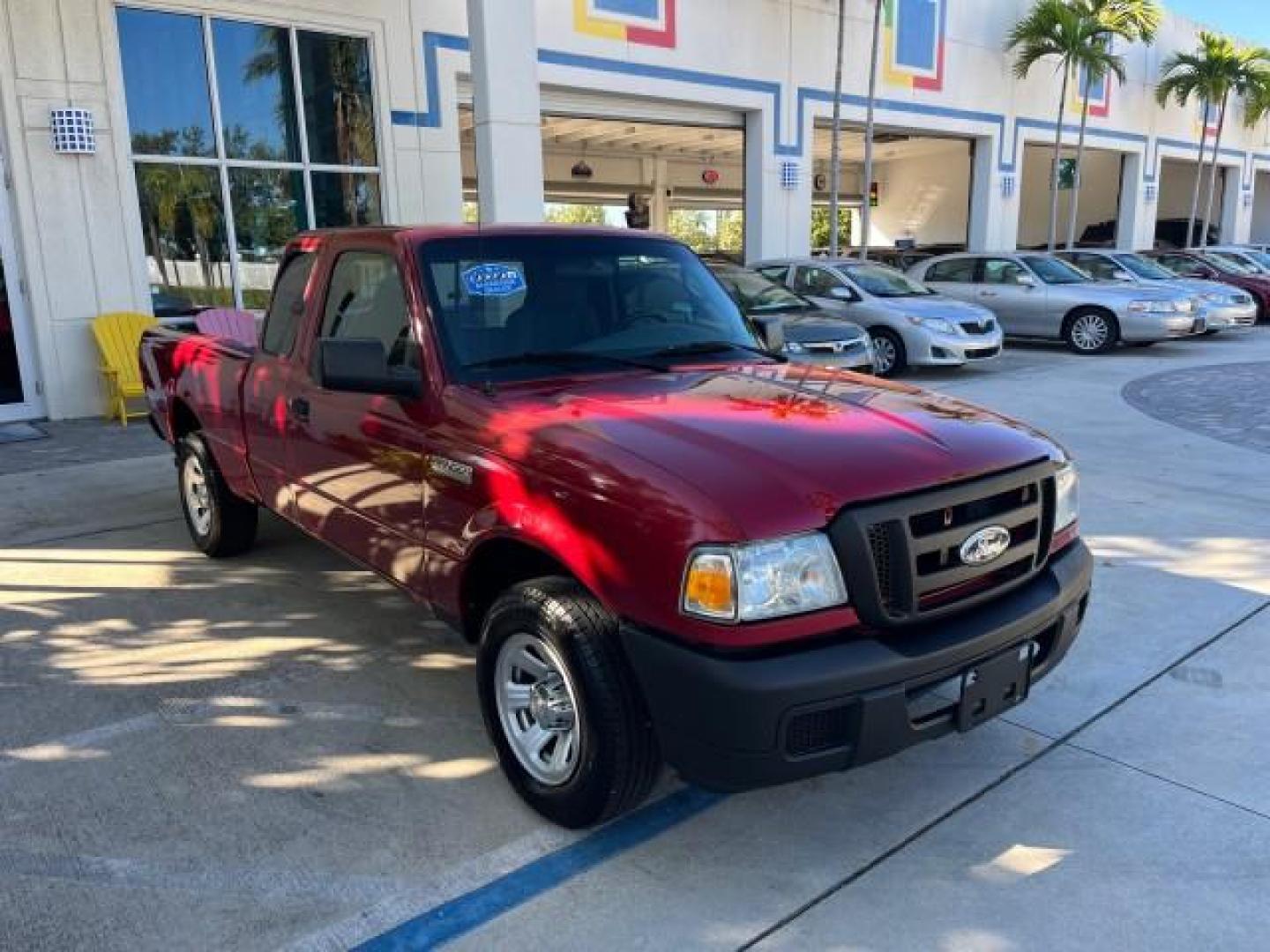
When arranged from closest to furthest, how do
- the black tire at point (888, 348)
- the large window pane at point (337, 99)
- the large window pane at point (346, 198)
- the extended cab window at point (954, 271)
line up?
the large window pane at point (337, 99)
the large window pane at point (346, 198)
the black tire at point (888, 348)
the extended cab window at point (954, 271)

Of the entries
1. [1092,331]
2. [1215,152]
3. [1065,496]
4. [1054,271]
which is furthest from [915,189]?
[1065,496]

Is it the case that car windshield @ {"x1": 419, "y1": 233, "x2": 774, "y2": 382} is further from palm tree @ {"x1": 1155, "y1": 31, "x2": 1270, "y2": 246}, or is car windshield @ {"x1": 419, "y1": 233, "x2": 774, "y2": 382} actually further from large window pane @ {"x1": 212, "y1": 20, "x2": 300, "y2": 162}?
palm tree @ {"x1": 1155, "y1": 31, "x2": 1270, "y2": 246}

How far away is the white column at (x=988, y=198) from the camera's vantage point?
21.1 m

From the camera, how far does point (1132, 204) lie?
1025 inches

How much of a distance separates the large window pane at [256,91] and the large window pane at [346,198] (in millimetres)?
443

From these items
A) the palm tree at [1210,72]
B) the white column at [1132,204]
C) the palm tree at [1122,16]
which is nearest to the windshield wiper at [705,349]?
the palm tree at [1122,16]

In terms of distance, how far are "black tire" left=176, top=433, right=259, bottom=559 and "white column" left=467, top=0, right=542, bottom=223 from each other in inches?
276

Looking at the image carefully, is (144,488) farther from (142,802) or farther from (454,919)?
(454,919)

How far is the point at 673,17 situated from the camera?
14.8m

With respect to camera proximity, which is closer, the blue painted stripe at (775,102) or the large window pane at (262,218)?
the large window pane at (262,218)

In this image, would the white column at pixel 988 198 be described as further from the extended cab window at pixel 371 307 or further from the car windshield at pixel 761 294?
the extended cab window at pixel 371 307

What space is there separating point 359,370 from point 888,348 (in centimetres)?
1041

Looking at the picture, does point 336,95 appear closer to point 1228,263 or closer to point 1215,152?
point 1228,263

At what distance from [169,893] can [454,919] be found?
83cm
